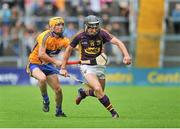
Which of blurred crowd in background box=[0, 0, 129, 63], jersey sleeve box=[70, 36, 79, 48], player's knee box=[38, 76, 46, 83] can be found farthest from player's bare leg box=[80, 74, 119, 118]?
blurred crowd in background box=[0, 0, 129, 63]

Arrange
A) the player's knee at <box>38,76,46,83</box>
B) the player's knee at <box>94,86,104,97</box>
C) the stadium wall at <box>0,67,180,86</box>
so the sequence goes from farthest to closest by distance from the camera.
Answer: the stadium wall at <box>0,67,180,86</box> → the player's knee at <box>38,76,46,83</box> → the player's knee at <box>94,86,104,97</box>

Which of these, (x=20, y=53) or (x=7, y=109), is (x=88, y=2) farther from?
(x=7, y=109)

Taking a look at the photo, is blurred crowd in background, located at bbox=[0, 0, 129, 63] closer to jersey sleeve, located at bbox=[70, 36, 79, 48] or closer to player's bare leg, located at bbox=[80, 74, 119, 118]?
jersey sleeve, located at bbox=[70, 36, 79, 48]

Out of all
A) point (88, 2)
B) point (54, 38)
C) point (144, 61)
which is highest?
point (54, 38)

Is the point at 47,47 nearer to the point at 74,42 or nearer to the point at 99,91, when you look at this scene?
the point at 74,42

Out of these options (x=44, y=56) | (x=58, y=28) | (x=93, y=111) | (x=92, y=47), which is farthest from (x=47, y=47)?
(x=93, y=111)

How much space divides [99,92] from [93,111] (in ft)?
8.93

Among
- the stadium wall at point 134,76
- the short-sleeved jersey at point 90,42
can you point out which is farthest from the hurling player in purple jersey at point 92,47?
the stadium wall at point 134,76

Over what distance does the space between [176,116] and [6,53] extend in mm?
17524

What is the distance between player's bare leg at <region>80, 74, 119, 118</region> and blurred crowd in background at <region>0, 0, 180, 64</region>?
1629cm

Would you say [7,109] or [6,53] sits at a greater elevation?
[7,109]

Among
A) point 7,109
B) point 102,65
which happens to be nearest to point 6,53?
point 7,109

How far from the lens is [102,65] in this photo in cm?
1700

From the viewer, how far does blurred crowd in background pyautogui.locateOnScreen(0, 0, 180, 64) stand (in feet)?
109
